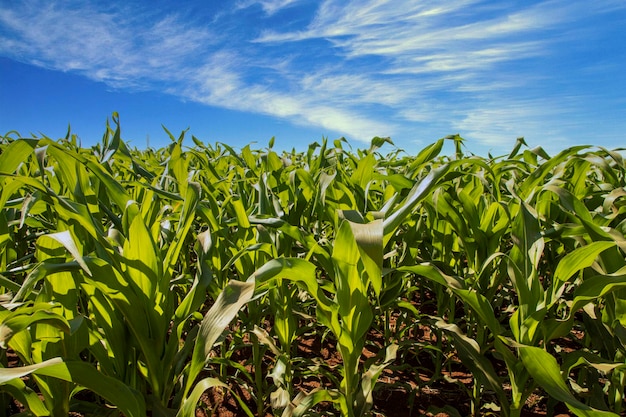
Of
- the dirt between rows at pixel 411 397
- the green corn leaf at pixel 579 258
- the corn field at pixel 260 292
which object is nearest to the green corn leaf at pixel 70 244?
the corn field at pixel 260 292

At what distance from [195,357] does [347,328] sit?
0.39 meters

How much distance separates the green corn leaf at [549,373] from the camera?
2.98 feet

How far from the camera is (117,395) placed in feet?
2.70

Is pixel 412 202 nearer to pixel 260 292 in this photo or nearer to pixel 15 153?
pixel 260 292

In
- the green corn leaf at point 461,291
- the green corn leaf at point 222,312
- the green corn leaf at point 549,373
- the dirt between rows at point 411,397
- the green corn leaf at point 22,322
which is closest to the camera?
the green corn leaf at point 22,322

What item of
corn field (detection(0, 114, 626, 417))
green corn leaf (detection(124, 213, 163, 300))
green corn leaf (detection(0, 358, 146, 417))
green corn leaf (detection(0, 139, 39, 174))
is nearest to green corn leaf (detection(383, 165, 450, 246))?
corn field (detection(0, 114, 626, 417))

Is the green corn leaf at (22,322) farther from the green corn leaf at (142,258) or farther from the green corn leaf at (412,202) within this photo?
the green corn leaf at (412,202)

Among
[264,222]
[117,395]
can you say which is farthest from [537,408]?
[117,395]

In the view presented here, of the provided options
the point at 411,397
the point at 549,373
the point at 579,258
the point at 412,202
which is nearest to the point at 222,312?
the point at 412,202

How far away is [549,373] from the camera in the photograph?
933 mm

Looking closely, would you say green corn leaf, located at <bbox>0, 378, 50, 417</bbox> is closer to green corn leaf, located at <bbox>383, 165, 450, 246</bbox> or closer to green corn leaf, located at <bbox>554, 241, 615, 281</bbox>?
green corn leaf, located at <bbox>383, 165, 450, 246</bbox>

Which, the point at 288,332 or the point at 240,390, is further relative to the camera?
the point at 240,390

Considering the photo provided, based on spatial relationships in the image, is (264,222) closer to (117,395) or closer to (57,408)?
(117,395)

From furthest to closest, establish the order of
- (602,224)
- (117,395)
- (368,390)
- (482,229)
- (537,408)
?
(537,408) < (482,229) < (602,224) < (368,390) < (117,395)
